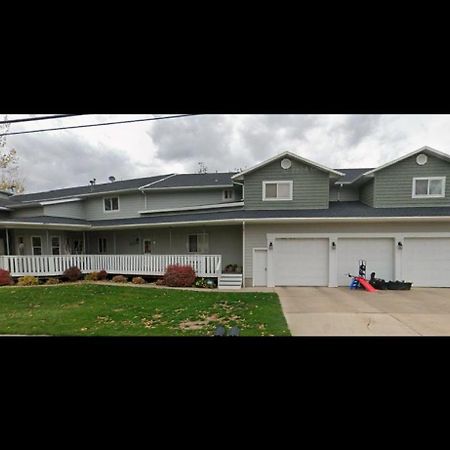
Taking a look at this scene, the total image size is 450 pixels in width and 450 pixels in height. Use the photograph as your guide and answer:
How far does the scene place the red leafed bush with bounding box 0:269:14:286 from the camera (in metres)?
10.6

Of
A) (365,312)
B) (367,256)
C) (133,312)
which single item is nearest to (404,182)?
(367,256)

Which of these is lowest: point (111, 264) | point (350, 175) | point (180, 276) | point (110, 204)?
point (180, 276)

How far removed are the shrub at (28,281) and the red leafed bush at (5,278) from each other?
1.14ft

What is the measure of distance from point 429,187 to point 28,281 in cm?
1765

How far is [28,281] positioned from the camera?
10789mm

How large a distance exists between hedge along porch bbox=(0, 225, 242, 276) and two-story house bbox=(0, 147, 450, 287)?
47mm

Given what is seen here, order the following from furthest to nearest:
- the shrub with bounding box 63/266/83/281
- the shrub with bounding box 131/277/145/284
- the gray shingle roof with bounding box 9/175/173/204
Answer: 1. the gray shingle roof with bounding box 9/175/173/204
2. the shrub with bounding box 63/266/83/281
3. the shrub with bounding box 131/277/145/284

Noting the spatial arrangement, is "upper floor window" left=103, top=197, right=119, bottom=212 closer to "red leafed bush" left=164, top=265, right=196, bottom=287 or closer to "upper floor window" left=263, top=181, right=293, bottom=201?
"red leafed bush" left=164, top=265, right=196, bottom=287

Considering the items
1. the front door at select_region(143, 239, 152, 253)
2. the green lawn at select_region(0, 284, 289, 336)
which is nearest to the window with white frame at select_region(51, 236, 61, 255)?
the green lawn at select_region(0, 284, 289, 336)

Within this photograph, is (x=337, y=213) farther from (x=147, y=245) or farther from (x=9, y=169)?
(x=9, y=169)

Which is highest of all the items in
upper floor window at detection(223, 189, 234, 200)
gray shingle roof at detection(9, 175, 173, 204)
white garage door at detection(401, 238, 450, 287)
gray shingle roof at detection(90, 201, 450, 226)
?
gray shingle roof at detection(9, 175, 173, 204)
